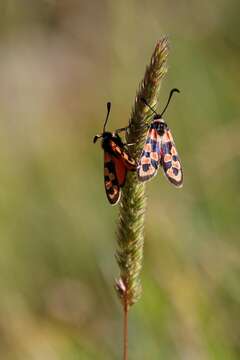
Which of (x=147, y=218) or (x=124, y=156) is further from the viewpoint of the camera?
(x=147, y=218)

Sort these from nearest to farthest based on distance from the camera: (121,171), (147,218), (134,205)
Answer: (134,205)
(121,171)
(147,218)

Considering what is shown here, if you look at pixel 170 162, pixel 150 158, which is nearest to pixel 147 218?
pixel 170 162

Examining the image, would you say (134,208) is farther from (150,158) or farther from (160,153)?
(160,153)

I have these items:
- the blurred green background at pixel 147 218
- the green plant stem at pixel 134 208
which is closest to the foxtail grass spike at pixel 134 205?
the green plant stem at pixel 134 208

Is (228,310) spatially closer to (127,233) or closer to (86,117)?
(127,233)

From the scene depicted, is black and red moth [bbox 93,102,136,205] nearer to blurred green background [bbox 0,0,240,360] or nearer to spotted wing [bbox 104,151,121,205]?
spotted wing [bbox 104,151,121,205]

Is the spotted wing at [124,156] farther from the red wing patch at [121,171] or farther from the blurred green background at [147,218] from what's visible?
the blurred green background at [147,218]
